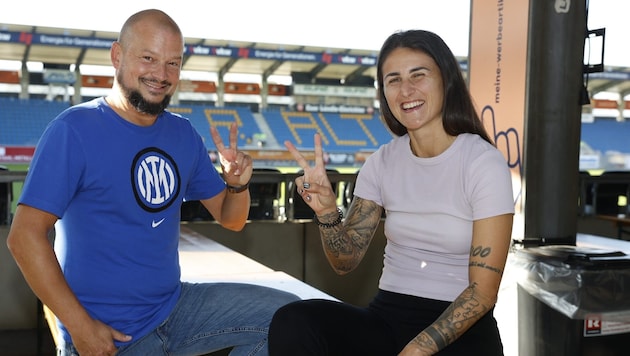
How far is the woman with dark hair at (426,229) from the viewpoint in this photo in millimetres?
1522

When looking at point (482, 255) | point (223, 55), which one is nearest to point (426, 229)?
point (482, 255)

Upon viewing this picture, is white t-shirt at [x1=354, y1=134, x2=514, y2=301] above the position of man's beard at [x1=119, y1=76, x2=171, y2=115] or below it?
below

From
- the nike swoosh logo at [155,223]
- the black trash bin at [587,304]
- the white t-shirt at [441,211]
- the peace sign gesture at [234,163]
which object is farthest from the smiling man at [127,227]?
the black trash bin at [587,304]

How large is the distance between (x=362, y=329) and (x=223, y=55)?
19.3 metres

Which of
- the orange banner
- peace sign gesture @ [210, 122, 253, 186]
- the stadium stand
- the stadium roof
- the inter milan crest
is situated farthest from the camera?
the orange banner

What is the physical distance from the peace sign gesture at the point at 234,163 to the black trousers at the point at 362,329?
21.1 inches

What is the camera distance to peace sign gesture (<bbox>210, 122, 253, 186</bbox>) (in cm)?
194

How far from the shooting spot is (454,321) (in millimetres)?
1483

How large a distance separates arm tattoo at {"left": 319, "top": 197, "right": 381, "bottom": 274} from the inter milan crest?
1.46 ft

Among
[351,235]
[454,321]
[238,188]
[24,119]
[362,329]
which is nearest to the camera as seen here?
[454,321]

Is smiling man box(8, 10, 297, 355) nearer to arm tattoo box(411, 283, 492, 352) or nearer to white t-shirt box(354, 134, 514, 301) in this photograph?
white t-shirt box(354, 134, 514, 301)

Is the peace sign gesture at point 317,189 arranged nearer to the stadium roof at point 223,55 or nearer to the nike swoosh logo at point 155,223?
the nike swoosh logo at point 155,223

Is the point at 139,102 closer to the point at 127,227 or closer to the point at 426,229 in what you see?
the point at 127,227

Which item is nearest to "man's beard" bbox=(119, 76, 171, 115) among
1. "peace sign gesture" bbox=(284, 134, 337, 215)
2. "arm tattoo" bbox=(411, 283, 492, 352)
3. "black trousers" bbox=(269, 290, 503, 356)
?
"peace sign gesture" bbox=(284, 134, 337, 215)
